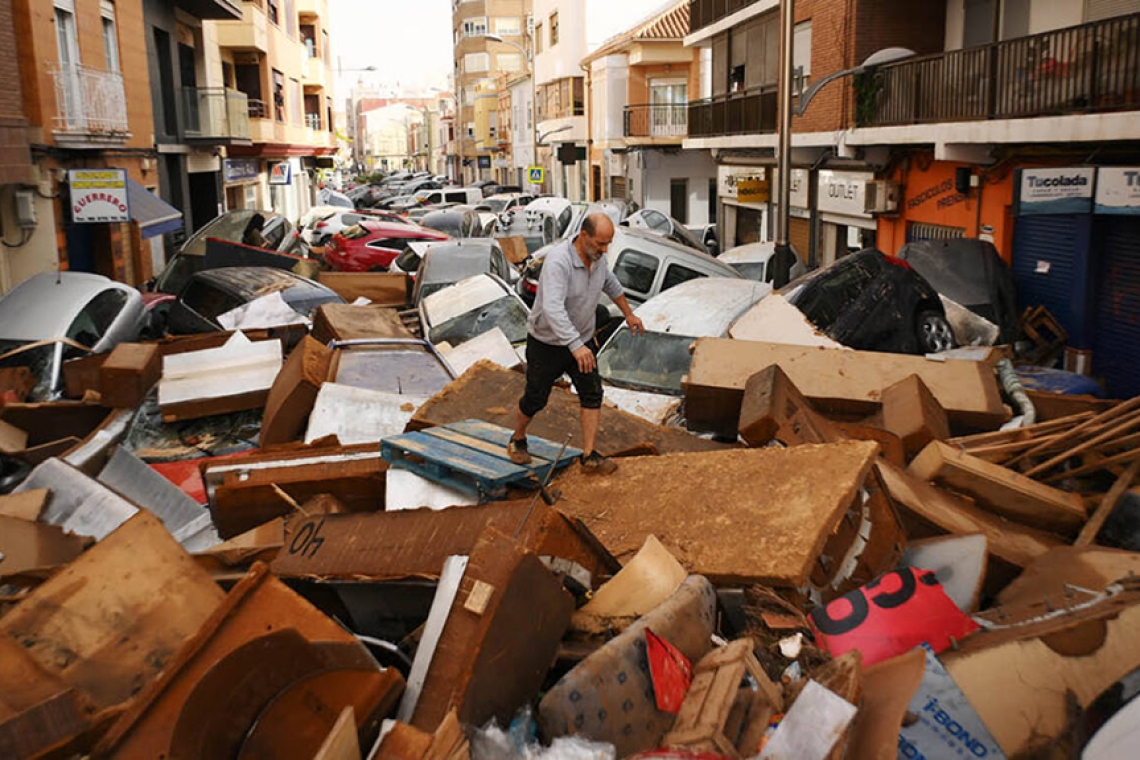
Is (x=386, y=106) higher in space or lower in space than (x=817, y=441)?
higher

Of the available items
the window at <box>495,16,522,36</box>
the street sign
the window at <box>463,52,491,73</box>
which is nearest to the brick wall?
the street sign

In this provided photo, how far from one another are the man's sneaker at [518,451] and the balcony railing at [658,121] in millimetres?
31224

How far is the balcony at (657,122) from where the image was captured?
35.9 m

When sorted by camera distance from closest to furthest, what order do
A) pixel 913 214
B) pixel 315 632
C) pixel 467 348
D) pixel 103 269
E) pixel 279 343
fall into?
pixel 315 632, pixel 279 343, pixel 467 348, pixel 913 214, pixel 103 269

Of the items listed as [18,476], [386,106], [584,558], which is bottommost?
[18,476]

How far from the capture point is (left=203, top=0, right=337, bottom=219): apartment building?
108 feet

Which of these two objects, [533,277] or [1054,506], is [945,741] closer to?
[1054,506]

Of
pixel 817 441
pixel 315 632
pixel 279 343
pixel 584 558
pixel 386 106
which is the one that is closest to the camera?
pixel 315 632

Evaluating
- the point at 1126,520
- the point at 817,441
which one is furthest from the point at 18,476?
the point at 1126,520

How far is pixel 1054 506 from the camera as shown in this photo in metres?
5.61

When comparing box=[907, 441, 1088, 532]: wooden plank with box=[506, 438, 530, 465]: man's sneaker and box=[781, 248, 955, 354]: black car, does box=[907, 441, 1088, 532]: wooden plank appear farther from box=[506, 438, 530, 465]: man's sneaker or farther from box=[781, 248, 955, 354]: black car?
box=[781, 248, 955, 354]: black car

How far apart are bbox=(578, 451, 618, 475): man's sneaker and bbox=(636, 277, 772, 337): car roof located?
383 centimetres

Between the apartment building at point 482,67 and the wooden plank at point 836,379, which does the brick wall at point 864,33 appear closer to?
the wooden plank at point 836,379

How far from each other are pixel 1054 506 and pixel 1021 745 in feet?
7.74
